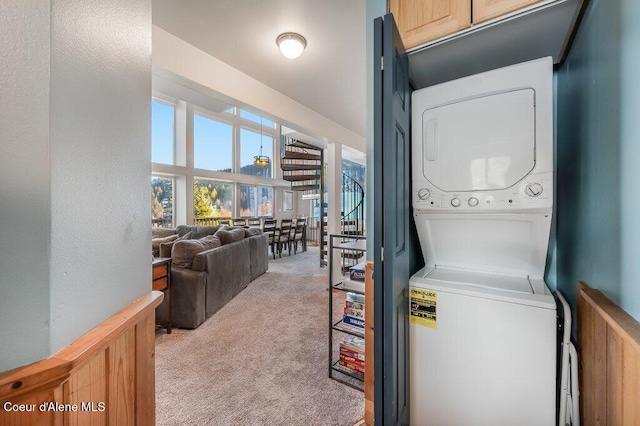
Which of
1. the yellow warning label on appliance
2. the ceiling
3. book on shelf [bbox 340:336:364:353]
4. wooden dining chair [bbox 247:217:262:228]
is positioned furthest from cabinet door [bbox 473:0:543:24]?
wooden dining chair [bbox 247:217:262:228]

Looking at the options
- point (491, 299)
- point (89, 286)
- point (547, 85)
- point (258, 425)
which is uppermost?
point (547, 85)

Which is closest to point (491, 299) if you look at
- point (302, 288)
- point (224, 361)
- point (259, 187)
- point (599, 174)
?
point (599, 174)

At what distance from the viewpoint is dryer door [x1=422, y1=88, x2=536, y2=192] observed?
1.26 metres

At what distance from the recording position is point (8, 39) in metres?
0.53

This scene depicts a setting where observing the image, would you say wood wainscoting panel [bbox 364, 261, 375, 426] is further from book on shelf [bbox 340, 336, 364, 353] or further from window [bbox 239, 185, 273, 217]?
window [bbox 239, 185, 273, 217]

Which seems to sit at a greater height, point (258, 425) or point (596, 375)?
point (596, 375)

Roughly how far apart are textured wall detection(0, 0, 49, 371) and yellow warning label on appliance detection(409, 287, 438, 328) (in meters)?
1.33

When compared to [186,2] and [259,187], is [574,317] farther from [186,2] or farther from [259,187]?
[259,187]

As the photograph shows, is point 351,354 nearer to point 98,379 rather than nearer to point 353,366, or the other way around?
point 353,366

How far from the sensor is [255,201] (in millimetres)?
8734

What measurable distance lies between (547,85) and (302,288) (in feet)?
12.3

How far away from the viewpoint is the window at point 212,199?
6.96 meters

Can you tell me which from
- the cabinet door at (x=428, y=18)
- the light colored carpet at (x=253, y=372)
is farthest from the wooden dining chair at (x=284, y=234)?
the cabinet door at (x=428, y=18)

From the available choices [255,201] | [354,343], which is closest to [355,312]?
[354,343]
